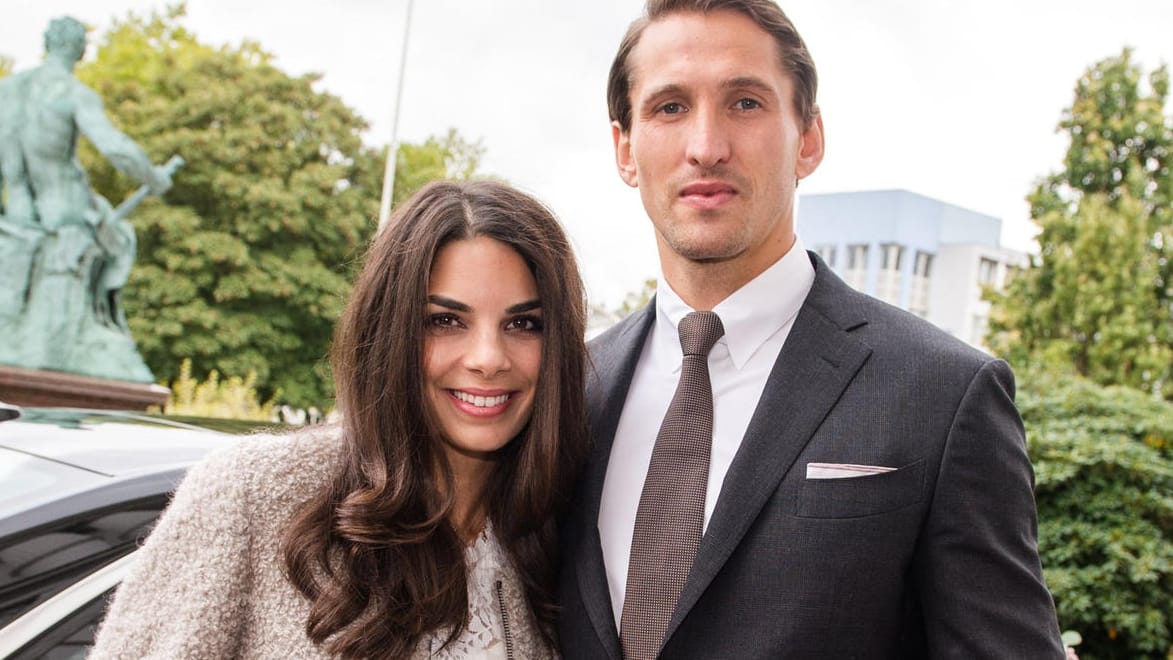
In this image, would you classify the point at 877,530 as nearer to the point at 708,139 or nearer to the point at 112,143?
the point at 708,139

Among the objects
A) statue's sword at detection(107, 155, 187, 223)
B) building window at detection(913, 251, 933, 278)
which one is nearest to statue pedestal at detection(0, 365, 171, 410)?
statue's sword at detection(107, 155, 187, 223)

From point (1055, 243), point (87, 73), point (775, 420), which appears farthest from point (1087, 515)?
point (87, 73)

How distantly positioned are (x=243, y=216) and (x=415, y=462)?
2082 centimetres

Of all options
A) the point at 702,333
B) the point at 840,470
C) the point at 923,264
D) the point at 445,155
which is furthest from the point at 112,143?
the point at 923,264

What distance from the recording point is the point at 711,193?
2283 mm

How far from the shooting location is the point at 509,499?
2391 millimetres

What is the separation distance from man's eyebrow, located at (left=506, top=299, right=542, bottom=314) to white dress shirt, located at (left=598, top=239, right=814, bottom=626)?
14.1 inches

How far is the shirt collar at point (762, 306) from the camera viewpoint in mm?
2311

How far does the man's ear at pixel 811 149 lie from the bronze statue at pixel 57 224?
9234 millimetres

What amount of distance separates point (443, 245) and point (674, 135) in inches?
23.4

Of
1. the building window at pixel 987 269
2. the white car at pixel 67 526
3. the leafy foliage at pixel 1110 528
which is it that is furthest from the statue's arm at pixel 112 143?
the building window at pixel 987 269

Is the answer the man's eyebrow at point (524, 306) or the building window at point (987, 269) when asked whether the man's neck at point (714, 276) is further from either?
the building window at point (987, 269)

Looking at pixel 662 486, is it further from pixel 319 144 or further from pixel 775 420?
pixel 319 144

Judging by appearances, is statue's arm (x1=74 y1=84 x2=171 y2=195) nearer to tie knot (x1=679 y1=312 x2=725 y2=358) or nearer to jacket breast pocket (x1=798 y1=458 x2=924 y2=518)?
tie knot (x1=679 y1=312 x2=725 y2=358)
